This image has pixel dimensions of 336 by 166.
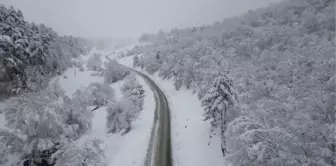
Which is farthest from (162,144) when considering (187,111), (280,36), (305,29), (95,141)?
(305,29)

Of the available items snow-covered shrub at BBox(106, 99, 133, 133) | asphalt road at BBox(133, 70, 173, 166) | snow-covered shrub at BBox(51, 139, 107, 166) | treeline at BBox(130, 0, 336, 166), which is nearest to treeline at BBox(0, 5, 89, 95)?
snow-covered shrub at BBox(106, 99, 133, 133)

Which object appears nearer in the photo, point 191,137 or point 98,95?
point 191,137

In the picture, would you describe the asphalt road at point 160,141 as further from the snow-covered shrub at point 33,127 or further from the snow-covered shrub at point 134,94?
the snow-covered shrub at point 33,127

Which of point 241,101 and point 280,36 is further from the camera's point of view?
point 280,36

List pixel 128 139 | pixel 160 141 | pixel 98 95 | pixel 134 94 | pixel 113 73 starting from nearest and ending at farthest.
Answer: pixel 160 141 < pixel 128 139 < pixel 134 94 < pixel 98 95 < pixel 113 73

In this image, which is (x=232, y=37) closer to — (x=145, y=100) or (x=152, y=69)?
(x=145, y=100)

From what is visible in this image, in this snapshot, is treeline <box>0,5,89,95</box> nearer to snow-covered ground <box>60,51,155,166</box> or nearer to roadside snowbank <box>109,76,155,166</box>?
snow-covered ground <box>60,51,155,166</box>

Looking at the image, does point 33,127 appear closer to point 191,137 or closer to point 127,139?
point 127,139

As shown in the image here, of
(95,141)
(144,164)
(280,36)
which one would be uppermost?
(280,36)

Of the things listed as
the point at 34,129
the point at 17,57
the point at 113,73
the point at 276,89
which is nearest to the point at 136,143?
the point at 34,129
